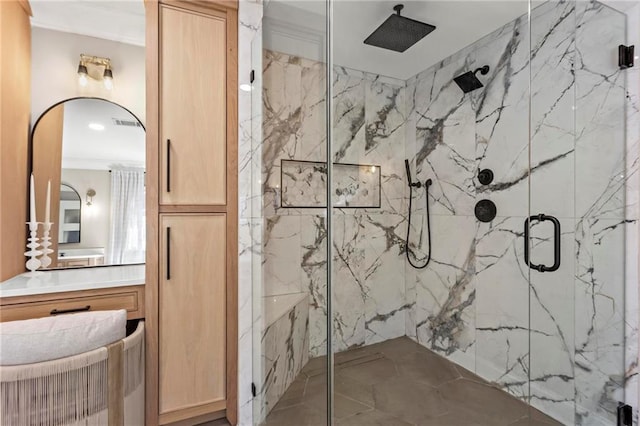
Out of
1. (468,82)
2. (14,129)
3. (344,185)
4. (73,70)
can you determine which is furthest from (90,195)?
(468,82)

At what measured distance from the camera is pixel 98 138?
1.96m

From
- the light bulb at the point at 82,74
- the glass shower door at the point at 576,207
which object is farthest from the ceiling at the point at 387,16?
the light bulb at the point at 82,74

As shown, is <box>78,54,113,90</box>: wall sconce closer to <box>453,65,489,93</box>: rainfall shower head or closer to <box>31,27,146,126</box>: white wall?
<box>31,27,146,126</box>: white wall

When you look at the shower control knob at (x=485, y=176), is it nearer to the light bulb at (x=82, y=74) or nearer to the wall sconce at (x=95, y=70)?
the wall sconce at (x=95, y=70)

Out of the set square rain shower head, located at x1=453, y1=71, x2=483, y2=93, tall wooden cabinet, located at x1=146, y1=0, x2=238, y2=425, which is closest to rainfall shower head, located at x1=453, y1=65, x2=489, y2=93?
square rain shower head, located at x1=453, y1=71, x2=483, y2=93

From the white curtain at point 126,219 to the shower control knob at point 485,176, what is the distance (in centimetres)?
205

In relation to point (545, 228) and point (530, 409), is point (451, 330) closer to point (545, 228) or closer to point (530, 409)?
point (530, 409)

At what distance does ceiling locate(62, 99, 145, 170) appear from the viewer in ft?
6.24

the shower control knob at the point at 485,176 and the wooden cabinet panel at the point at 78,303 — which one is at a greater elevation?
the shower control knob at the point at 485,176

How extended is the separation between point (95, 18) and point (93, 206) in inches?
46.1

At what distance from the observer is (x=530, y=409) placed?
1.52m

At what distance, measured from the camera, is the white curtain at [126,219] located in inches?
77.1

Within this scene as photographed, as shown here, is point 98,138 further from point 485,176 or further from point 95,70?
point 485,176

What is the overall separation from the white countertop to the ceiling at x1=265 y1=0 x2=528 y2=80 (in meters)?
1.51
